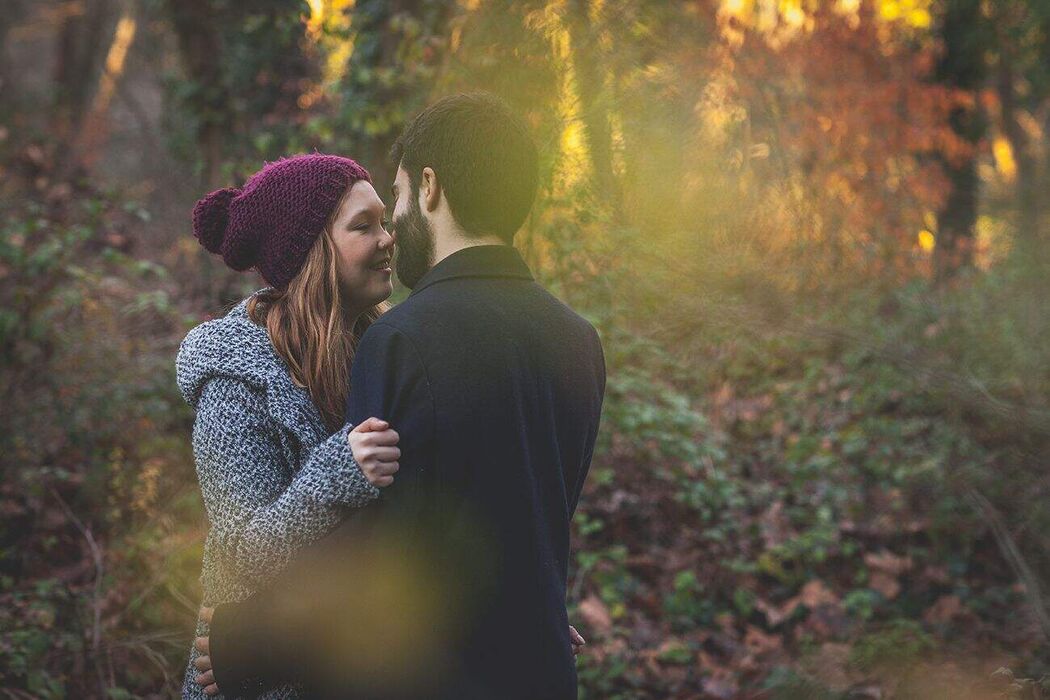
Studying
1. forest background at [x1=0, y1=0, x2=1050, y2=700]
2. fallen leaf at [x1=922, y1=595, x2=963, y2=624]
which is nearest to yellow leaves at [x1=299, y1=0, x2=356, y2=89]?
forest background at [x1=0, y1=0, x2=1050, y2=700]

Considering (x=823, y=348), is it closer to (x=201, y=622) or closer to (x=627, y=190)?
(x=627, y=190)

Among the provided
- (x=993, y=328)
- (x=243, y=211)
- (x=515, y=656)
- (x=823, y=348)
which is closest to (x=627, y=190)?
(x=243, y=211)

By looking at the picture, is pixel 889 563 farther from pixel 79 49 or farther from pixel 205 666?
pixel 79 49

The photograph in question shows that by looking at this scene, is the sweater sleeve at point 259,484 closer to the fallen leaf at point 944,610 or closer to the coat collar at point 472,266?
the coat collar at point 472,266

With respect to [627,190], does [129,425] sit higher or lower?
lower

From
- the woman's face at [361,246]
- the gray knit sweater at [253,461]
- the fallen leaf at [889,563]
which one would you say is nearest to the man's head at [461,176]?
the woman's face at [361,246]

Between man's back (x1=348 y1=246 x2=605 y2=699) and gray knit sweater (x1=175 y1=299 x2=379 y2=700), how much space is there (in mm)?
140

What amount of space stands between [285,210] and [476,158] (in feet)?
1.94

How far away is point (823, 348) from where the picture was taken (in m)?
9.77

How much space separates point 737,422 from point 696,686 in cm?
392

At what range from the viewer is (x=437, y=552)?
2.09 m

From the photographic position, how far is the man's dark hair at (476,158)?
223cm

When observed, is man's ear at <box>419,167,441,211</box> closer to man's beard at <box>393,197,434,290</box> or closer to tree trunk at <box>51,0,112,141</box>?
man's beard at <box>393,197,434,290</box>

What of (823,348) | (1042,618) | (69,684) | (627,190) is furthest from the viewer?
(823,348)
